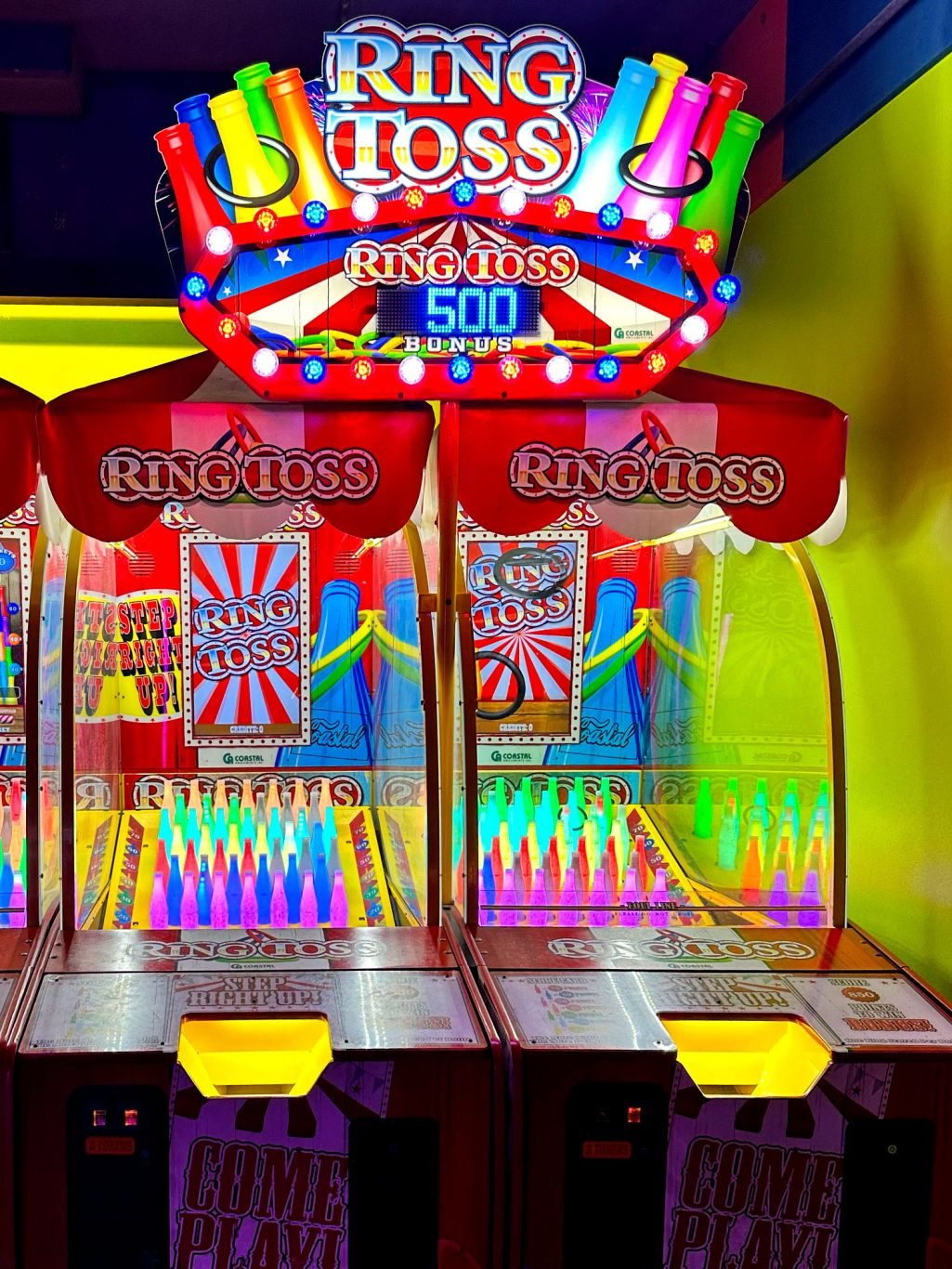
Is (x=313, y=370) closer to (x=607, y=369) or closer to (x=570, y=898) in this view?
(x=607, y=369)

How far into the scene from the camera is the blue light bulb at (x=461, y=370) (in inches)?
104

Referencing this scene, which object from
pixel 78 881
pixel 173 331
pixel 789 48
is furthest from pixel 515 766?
pixel 789 48

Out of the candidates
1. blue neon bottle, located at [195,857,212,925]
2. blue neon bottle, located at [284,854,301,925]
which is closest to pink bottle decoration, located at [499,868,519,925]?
blue neon bottle, located at [284,854,301,925]

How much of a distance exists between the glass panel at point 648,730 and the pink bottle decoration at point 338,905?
36cm

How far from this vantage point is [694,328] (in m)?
2.65

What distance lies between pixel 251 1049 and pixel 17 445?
1420 mm

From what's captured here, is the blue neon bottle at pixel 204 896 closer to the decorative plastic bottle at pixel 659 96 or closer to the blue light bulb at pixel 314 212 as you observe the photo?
the blue light bulb at pixel 314 212

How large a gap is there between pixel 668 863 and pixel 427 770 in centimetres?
78

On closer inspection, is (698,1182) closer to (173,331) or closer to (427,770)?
(427,770)

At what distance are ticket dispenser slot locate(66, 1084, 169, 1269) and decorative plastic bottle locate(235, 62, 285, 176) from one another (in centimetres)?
202

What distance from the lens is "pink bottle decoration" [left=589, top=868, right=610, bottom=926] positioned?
9.00 ft

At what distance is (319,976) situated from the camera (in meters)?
2.35

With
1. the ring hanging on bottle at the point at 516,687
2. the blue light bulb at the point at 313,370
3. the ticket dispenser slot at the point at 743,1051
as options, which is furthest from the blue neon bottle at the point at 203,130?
the ticket dispenser slot at the point at 743,1051

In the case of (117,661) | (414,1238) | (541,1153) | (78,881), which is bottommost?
(414,1238)
